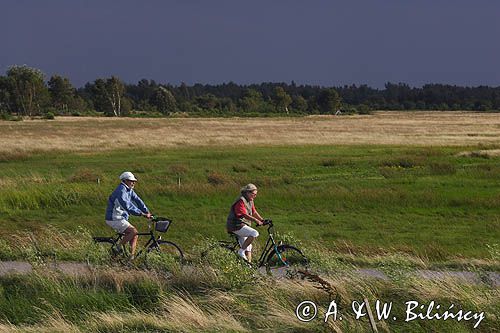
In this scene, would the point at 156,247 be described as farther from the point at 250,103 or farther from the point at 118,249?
the point at 250,103

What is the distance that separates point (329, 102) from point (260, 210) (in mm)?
142381

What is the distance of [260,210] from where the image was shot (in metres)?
23.2

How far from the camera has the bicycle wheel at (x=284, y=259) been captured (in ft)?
36.6

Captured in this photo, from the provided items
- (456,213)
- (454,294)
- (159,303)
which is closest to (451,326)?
(454,294)

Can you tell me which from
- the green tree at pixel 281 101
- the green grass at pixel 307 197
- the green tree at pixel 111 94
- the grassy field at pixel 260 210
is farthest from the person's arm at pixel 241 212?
the green tree at pixel 281 101

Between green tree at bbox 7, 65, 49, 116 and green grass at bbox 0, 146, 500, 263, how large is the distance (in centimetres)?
9245

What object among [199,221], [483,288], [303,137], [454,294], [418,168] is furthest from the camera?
[303,137]

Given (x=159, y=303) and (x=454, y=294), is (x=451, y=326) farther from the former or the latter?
(x=159, y=303)

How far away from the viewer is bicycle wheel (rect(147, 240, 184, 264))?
11.4 metres

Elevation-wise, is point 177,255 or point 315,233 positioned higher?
point 177,255

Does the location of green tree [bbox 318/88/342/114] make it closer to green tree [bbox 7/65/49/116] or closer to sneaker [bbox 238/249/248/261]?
green tree [bbox 7/65/49/116]

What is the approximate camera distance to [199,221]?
68.3ft

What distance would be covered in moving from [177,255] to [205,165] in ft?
81.9

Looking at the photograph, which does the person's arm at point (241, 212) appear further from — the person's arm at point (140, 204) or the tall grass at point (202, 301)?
the tall grass at point (202, 301)
